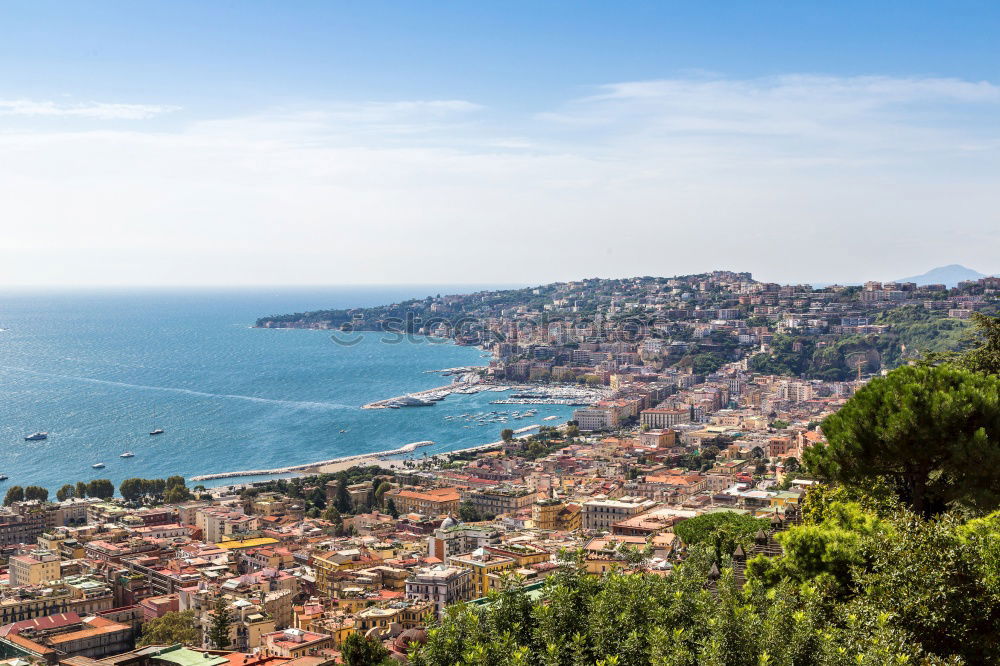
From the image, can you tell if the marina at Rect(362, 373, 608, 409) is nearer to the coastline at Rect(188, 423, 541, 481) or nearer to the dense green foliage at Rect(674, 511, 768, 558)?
the coastline at Rect(188, 423, 541, 481)

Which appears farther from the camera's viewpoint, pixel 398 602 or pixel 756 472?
pixel 756 472

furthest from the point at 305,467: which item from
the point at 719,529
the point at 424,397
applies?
the point at 719,529

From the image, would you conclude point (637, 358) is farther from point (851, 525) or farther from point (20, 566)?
point (851, 525)

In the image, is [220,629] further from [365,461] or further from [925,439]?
[365,461]

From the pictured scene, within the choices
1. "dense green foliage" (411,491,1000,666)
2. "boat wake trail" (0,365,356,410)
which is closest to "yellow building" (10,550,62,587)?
"dense green foliage" (411,491,1000,666)

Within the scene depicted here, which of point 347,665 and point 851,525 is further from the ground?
point 851,525

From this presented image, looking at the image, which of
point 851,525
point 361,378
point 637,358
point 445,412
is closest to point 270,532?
point 851,525
